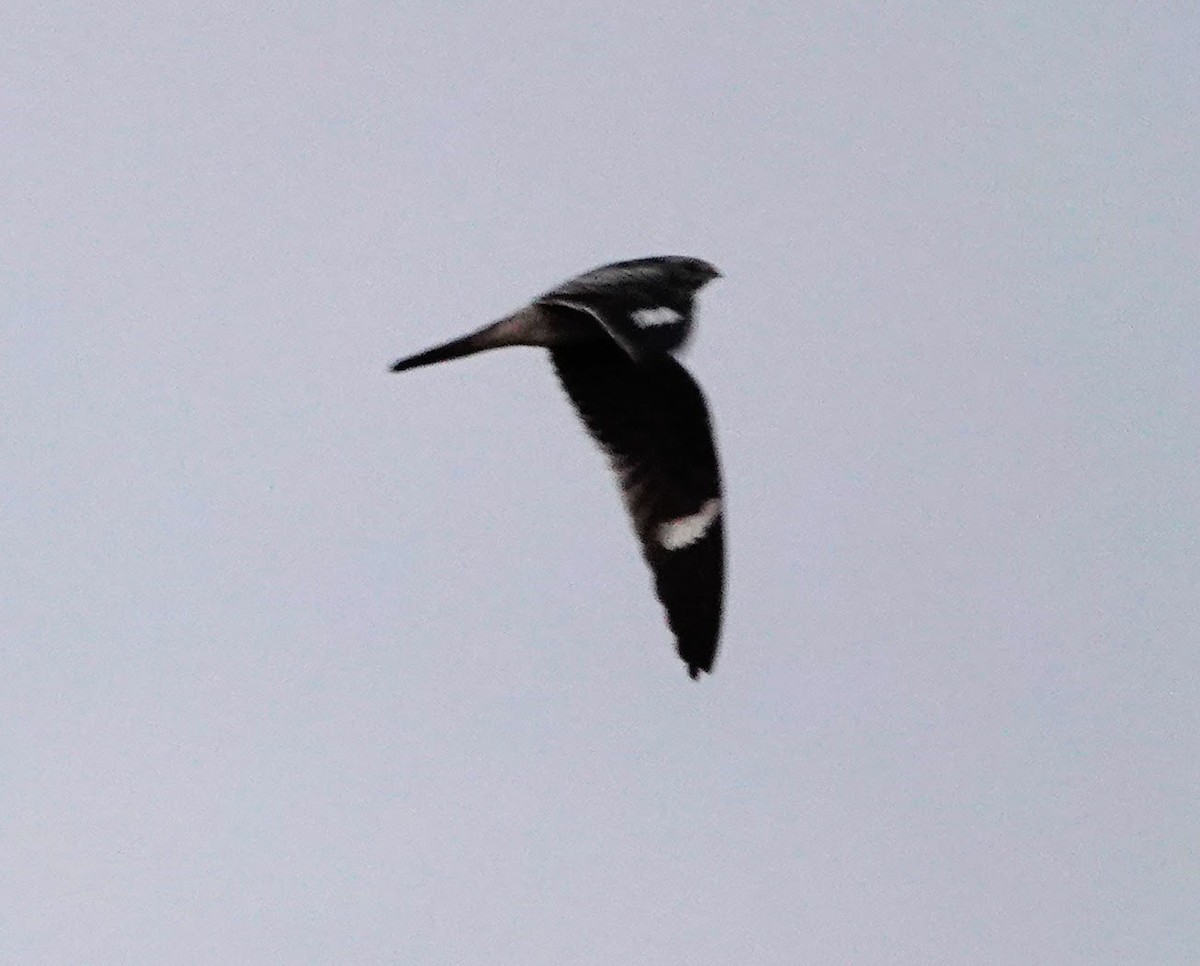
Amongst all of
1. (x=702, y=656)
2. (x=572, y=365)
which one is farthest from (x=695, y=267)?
(x=702, y=656)

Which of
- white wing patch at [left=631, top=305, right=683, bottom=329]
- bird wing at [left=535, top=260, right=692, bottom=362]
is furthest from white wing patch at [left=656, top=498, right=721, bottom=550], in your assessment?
white wing patch at [left=631, top=305, right=683, bottom=329]

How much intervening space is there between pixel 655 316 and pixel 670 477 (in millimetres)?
1845

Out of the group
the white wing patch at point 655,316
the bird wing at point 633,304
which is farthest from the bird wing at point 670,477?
the white wing patch at point 655,316

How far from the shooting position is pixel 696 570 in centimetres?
1930

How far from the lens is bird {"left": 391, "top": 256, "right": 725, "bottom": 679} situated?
755 inches

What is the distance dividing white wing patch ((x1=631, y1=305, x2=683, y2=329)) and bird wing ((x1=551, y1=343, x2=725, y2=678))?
3.48 feet

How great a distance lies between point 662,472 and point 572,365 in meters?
1.02

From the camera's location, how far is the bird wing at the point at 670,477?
1919 centimetres

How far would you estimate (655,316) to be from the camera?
1786 cm

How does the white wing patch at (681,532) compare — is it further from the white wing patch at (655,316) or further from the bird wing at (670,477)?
the white wing patch at (655,316)

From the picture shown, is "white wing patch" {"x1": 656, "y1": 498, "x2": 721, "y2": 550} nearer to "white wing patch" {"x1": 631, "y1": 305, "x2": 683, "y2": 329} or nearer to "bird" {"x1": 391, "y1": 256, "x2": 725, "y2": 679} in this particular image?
"bird" {"x1": 391, "y1": 256, "x2": 725, "y2": 679}

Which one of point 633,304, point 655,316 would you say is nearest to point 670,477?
point 633,304

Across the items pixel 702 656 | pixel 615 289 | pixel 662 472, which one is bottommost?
pixel 702 656

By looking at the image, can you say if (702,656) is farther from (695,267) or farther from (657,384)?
(695,267)
